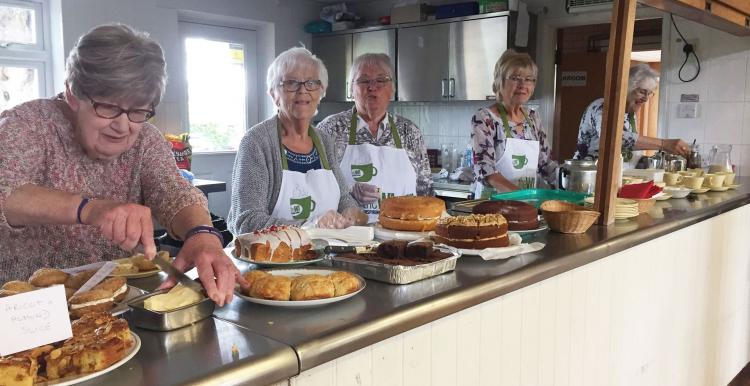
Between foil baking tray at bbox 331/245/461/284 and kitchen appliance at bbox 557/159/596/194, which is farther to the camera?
kitchen appliance at bbox 557/159/596/194

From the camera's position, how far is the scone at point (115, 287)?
46.1 inches

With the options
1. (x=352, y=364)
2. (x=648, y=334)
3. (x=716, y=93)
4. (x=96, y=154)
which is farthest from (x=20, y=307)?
(x=716, y=93)

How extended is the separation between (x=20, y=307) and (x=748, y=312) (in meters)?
3.54

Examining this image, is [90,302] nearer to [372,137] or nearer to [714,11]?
[372,137]

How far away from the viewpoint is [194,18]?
5.70 m

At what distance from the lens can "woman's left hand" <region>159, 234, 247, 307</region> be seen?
3.91ft

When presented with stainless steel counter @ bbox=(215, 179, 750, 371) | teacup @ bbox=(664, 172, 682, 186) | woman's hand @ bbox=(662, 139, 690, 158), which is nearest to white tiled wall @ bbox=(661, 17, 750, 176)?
woman's hand @ bbox=(662, 139, 690, 158)

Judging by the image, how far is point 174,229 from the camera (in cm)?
161

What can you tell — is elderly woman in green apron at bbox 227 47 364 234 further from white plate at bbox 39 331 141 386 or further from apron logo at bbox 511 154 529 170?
white plate at bbox 39 331 141 386

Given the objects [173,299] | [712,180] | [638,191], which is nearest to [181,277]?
[173,299]

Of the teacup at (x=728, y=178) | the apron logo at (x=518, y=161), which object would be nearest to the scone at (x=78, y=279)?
the apron logo at (x=518, y=161)

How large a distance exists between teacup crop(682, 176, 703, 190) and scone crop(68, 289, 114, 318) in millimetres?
2705

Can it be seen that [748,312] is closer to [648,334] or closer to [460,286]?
[648,334]

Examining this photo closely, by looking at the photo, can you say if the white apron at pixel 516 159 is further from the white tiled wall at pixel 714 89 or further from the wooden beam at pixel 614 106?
the white tiled wall at pixel 714 89
